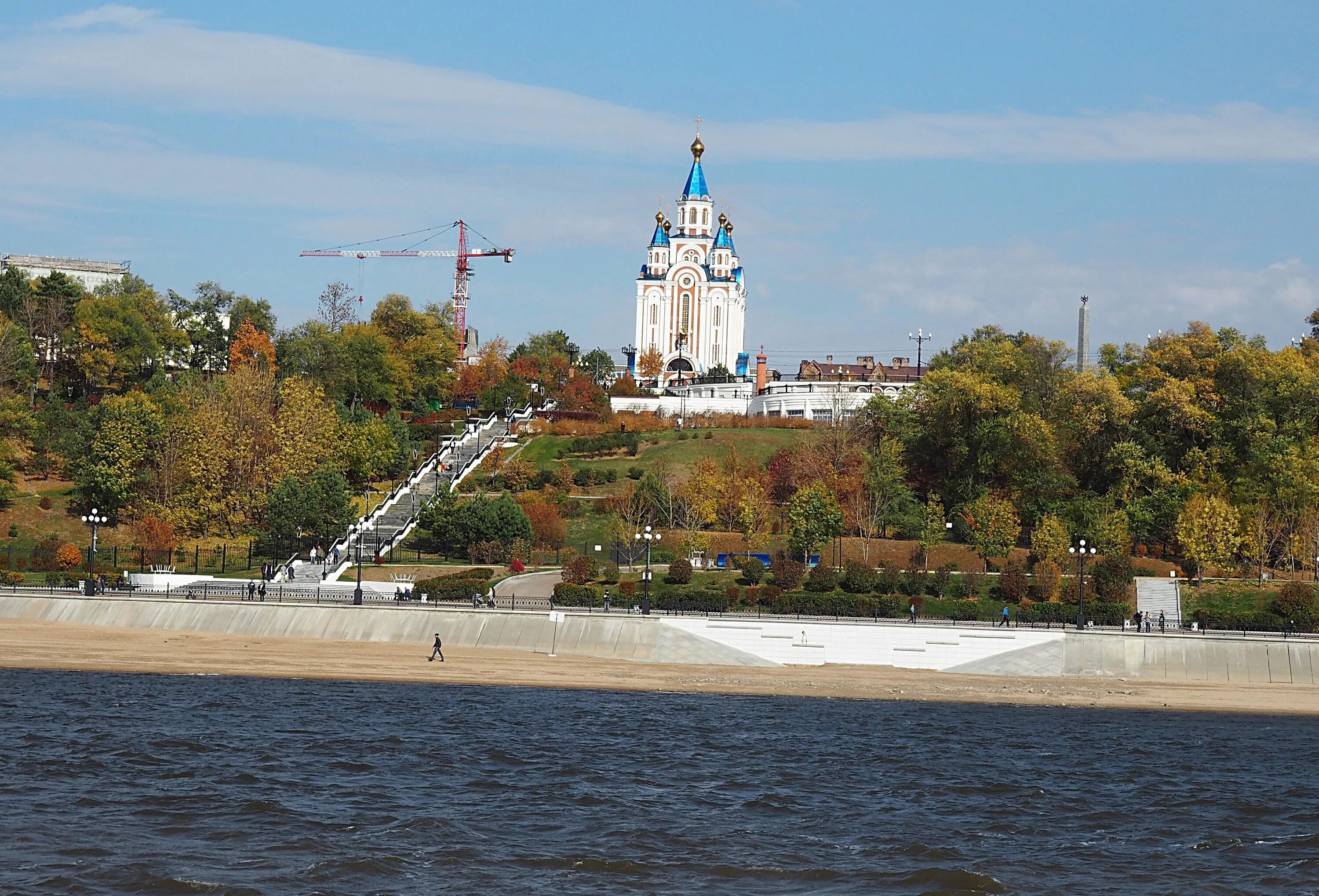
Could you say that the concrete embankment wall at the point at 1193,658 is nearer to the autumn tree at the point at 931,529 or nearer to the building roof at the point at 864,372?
the autumn tree at the point at 931,529

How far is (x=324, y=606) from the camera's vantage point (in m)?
52.2

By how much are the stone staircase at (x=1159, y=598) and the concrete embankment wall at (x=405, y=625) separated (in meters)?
19.0

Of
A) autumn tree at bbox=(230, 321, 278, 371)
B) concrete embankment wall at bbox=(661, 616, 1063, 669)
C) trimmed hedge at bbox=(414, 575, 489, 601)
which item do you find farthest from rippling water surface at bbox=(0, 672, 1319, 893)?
autumn tree at bbox=(230, 321, 278, 371)

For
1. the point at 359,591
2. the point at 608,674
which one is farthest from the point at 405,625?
the point at 608,674

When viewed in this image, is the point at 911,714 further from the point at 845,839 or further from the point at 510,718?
the point at 845,839

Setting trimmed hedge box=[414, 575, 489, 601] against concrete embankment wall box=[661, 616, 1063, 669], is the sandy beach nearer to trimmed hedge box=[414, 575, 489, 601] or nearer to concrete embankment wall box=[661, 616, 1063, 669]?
concrete embankment wall box=[661, 616, 1063, 669]

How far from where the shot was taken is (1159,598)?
197 feet

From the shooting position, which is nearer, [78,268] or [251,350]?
[251,350]

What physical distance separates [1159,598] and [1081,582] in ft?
40.6

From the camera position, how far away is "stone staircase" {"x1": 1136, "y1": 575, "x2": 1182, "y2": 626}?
58500mm

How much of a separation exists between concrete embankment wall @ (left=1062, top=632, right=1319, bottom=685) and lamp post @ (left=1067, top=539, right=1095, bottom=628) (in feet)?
5.01

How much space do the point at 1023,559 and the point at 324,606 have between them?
3234 centimetres

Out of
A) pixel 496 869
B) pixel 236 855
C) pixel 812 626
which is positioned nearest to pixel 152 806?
pixel 236 855

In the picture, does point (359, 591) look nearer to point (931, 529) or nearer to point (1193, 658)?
point (931, 529)
